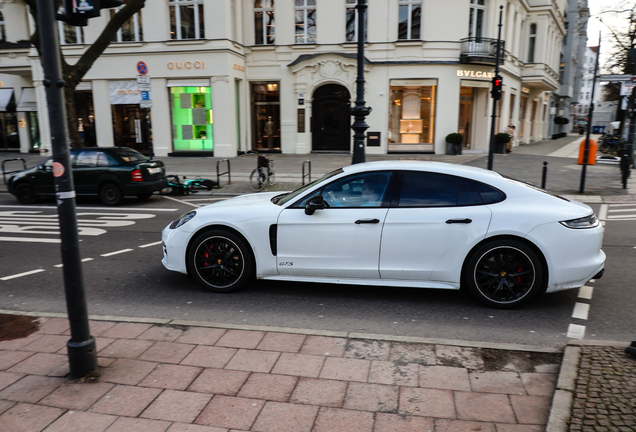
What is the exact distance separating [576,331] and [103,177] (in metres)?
11.2

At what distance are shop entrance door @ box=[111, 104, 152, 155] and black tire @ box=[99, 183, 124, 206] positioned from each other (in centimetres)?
1475

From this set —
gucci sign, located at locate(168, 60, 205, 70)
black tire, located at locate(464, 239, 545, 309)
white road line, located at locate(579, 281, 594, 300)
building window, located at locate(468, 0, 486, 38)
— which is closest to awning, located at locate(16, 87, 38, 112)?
gucci sign, located at locate(168, 60, 205, 70)

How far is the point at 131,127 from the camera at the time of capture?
2691 centimetres

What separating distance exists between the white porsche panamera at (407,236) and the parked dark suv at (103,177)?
24.1 ft

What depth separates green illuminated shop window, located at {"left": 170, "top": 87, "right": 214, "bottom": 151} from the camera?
25.5 meters

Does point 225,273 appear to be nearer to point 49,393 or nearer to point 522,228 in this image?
point 49,393

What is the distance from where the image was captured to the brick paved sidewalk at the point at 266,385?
3100 mm

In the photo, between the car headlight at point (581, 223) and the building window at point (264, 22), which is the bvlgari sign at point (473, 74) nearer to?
the building window at point (264, 22)

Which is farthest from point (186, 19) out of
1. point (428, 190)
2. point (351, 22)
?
point (428, 190)

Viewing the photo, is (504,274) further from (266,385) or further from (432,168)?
(266,385)

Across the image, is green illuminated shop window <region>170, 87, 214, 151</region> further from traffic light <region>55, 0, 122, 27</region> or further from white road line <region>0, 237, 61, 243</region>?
traffic light <region>55, 0, 122, 27</region>

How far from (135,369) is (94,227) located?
21.8 ft

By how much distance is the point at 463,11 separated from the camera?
80.5ft

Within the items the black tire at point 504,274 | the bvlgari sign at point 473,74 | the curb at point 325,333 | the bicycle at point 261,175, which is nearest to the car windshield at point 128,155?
the bicycle at point 261,175
